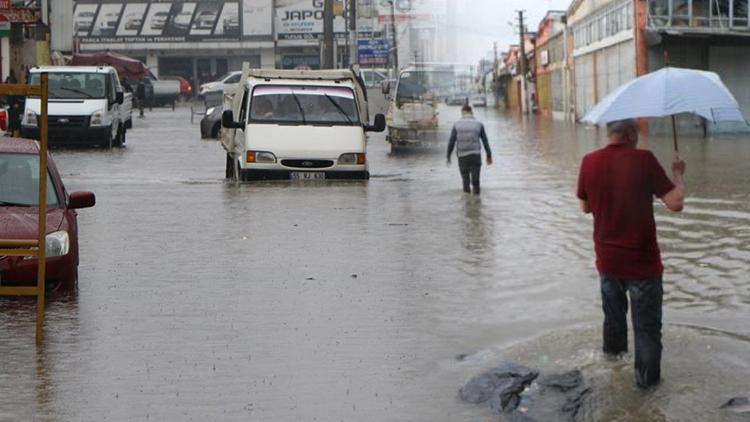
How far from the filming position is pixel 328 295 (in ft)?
38.0

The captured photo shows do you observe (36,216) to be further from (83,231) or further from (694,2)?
(694,2)

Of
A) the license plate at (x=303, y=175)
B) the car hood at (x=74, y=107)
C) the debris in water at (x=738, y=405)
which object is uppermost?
the car hood at (x=74, y=107)

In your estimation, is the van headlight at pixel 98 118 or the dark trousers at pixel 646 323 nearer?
the dark trousers at pixel 646 323

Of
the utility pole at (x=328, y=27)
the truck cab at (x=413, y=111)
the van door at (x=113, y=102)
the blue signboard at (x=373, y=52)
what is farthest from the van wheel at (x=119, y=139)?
the blue signboard at (x=373, y=52)

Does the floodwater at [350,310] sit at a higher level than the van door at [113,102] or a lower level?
lower

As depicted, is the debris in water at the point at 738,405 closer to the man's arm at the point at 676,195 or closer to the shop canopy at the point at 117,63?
the man's arm at the point at 676,195

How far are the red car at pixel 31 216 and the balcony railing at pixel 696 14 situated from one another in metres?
39.3

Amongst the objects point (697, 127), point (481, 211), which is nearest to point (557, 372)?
point (481, 211)

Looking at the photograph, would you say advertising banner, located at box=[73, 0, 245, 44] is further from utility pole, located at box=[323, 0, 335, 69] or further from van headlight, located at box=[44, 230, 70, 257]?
van headlight, located at box=[44, 230, 70, 257]

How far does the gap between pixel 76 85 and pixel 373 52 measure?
35.4 meters

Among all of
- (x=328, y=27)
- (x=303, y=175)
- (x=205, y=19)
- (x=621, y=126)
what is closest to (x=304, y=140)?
(x=303, y=175)

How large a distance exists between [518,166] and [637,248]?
2207 centimetres

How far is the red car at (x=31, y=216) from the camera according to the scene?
35.7 feet

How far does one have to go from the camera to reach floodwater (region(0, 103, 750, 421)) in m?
7.75
